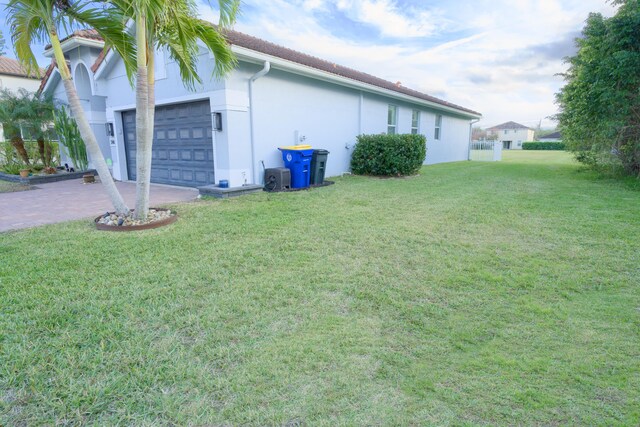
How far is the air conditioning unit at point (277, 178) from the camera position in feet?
27.3

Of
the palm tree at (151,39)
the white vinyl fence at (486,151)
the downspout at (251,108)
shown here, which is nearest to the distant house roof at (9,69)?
A: the downspout at (251,108)

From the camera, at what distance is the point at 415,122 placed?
1580 cm

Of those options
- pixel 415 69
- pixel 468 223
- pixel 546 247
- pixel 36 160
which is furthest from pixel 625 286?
pixel 415 69

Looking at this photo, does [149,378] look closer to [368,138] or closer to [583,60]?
[368,138]

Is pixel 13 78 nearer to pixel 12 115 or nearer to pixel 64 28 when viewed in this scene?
pixel 12 115

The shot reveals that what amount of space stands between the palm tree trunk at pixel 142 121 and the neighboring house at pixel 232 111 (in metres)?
2.48

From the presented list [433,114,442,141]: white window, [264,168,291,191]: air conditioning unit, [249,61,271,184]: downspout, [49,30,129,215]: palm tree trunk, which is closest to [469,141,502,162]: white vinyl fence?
[433,114,442,141]: white window

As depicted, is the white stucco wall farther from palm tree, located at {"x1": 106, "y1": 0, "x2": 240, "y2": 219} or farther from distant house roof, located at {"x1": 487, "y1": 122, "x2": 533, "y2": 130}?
distant house roof, located at {"x1": 487, "y1": 122, "x2": 533, "y2": 130}

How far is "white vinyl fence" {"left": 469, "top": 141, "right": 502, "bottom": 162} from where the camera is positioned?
21953mm

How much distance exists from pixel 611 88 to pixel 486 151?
14.3 meters

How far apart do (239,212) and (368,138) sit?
6495mm

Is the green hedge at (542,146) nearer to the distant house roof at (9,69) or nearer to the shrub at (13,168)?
the shrub at (13,168)

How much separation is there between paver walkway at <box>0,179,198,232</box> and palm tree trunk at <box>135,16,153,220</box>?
1558mm

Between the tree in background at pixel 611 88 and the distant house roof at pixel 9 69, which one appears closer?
the tree in background at pixel 611 88
